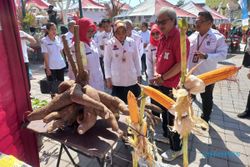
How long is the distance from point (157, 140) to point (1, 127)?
2118 mm

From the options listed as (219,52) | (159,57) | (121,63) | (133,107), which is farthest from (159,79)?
(133,107)

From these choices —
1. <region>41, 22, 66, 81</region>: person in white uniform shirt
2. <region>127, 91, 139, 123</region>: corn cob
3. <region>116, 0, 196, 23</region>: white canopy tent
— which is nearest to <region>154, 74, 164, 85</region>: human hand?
<region>127, 91, 139, 123</region>: corn cob

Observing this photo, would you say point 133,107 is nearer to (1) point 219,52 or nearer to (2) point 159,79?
(2) point 159,79

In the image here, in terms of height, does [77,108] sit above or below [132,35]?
below

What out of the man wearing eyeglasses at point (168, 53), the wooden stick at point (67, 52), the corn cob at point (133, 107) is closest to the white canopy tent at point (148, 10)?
the man wearing eyeglasses at point (168, 53)

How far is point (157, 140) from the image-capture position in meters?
3.20

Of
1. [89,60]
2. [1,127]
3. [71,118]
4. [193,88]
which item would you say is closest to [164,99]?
[193,88]

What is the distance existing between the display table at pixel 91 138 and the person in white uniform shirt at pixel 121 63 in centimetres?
142

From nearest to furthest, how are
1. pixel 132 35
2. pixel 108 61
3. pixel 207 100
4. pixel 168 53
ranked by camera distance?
pixel 168 53 < pixel 108 61 < pixel 207 100 < pixel 132 35

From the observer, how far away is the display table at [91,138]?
4.73 ft

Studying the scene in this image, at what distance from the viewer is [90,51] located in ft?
10.0

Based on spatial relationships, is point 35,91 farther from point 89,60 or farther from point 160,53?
point 160,53

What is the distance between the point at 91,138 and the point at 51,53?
3584 mm

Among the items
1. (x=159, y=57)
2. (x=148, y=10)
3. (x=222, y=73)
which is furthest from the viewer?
(x=148, y=10)
